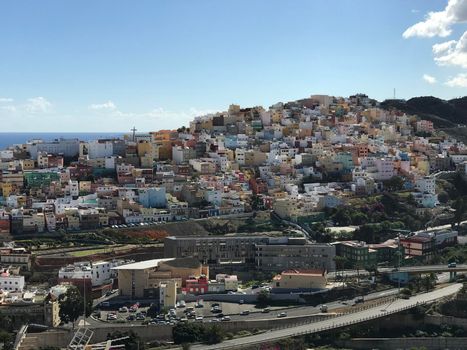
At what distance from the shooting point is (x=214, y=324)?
20.2 metres

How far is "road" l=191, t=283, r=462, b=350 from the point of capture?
1923 centimetres

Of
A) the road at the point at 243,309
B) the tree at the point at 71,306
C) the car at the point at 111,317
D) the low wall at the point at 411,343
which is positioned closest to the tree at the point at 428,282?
the road at the point at 243,309

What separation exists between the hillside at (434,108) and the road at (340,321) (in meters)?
38.4

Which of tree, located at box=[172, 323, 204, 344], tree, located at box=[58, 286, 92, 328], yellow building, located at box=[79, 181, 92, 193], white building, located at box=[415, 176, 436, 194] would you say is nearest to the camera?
tree, located at box=[172, 323, 204, 344]

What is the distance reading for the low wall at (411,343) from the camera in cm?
2056

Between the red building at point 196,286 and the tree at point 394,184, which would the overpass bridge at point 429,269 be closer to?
the red building at point 196,286

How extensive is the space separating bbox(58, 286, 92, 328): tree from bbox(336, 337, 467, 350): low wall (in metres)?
8.06

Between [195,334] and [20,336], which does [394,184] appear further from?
[20,336]

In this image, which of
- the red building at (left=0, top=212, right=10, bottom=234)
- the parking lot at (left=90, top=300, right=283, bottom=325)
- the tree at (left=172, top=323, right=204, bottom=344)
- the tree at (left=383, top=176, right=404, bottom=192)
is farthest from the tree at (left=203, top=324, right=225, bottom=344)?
the tree at (left=383, top=176, right=404, bottom=192)

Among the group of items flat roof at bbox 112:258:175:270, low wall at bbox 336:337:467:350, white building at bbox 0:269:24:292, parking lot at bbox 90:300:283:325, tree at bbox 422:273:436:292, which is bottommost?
low wall at bbox 336:337:467:350

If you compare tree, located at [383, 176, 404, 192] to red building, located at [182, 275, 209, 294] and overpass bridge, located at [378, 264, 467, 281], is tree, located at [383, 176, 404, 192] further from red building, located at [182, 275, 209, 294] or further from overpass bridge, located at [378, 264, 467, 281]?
red building, located at [182, 275, 209, 294]

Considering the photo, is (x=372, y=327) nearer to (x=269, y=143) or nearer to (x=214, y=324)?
(x=214, y=324)

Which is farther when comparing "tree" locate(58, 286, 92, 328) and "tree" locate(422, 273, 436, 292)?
"tree" locate(422, 273, 436, 292)

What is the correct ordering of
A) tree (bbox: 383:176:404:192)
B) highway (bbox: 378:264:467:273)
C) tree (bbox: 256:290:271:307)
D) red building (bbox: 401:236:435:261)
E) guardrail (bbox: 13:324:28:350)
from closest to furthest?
1. guardrail (bbox: 13:324:28:350)
2. tree (bbox: 256:290:271:307)
3. highway (bbox: 378:264:467:273)
4. red building (bbox: 401:236:435:261)
5. tree (bbox: 383:176:404:192)
